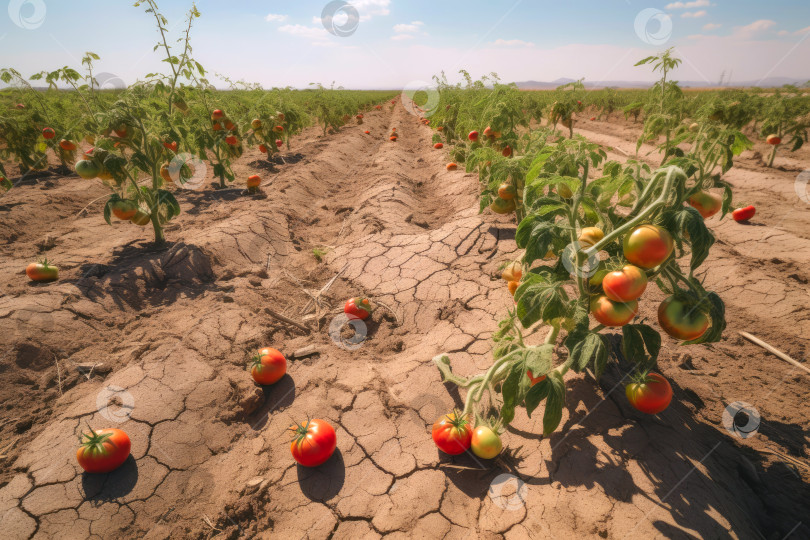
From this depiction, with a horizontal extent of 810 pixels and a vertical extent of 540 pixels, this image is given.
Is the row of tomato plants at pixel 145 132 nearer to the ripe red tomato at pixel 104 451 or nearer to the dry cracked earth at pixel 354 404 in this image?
the dry cracked earth at pixel 354 404

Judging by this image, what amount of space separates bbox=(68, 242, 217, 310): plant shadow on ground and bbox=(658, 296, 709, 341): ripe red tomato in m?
4.32

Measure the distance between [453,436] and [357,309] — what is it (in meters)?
1.81

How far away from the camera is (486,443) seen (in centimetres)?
205

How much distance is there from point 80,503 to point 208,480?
2.17ft

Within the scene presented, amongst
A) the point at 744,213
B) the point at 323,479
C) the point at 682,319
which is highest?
the point at 682,319

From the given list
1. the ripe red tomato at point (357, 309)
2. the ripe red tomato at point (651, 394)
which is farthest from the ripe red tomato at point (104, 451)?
the ripe red tomato at point (651, 394)

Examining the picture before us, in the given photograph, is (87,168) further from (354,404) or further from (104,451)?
Result: (354,404)

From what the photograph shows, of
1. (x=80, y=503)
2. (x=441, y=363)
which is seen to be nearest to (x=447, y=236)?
(x=441, y=363)

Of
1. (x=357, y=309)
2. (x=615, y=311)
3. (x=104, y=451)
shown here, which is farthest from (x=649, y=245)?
(x=104, y=451)

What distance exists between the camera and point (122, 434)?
88.4 inches

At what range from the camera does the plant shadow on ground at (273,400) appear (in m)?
2.72

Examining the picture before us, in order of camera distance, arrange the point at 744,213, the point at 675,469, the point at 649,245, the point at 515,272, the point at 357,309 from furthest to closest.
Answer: the point at 744,213 → the point at 357,309 → the point at 515,272 → the point at 675,469 → the point at 649,245

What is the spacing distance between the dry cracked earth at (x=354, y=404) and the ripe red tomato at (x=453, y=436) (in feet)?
0.55

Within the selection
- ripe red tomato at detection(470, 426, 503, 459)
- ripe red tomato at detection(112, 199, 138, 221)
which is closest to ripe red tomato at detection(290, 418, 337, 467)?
ripe red tomato at detection(470, 426, 503, 459)
